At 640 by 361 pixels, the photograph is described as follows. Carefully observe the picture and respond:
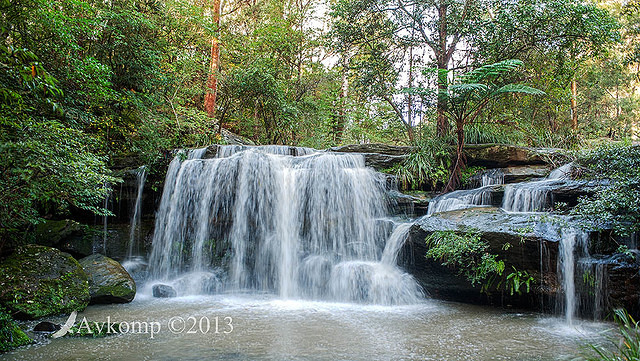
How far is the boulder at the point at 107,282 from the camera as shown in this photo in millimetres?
6016

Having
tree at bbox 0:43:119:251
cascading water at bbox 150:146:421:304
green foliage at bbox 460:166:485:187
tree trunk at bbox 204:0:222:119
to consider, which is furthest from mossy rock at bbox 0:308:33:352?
tree trunk at bbox 204:0:222:119

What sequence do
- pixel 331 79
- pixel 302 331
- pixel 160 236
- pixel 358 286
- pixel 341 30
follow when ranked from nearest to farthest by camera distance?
pixel 302 331 → pixel 358 286 → pixel 160 236 → pixel 341 30 → pixel 331 79

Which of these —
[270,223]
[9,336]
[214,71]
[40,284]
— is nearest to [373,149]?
[270,223]

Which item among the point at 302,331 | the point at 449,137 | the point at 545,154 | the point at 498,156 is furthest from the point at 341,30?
the point at 302,331

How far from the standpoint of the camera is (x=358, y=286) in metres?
6.71

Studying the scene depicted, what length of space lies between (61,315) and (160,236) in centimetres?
365

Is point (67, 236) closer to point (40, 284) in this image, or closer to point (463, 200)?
point (40, 284)

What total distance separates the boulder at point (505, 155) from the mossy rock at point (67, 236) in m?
10.6

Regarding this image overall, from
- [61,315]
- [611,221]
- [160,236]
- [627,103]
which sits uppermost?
[627,103]

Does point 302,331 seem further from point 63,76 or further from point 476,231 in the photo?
point 63,76

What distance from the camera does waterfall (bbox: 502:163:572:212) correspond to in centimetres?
697

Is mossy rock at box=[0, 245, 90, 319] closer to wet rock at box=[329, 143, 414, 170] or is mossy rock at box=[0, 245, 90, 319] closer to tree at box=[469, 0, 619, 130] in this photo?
wet rock at box=[329, 143, 414, 170]

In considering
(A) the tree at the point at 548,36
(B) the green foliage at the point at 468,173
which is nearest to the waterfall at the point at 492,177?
(B) the green foliage at the point at 468,173

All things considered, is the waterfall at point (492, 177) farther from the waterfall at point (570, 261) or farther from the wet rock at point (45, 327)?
the wet rock at point (45, 327)
